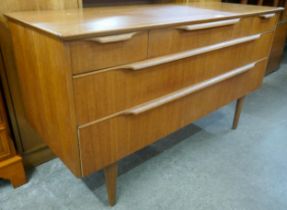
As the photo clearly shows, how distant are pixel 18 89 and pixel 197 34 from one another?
848 mm

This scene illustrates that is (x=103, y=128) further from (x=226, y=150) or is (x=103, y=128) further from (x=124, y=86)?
(x=226, y=150)

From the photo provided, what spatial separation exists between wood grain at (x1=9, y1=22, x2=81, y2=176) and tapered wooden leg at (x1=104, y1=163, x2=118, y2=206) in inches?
7.0

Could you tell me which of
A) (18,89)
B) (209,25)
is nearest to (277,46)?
(209,25)

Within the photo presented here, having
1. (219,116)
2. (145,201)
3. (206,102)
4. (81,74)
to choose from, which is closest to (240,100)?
(219,116)

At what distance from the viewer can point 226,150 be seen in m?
→ 1.59

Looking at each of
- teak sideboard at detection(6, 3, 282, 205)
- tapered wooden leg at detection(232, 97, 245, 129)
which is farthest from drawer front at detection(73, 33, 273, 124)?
tapered wooden leg at detection(232, 97, 245, 129)

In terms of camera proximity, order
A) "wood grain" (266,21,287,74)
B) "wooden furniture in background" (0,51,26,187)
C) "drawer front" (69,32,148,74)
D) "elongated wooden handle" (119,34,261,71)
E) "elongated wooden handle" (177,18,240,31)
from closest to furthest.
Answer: "drawer front" (69,32,148,74) → "elongated wooden handle" (119,34,261,71) → "elongated wooden handle" (177,18,240,31) → "wooden furniture in background" (0,51,26,187) → "wood grain" (266,21,287,74)

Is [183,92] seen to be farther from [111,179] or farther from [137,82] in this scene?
[111,179]

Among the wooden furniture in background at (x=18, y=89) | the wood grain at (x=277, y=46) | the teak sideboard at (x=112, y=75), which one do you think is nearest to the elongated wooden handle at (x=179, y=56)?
the teak sideboard at (x=112, y=75)

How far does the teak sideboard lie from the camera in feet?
2.49

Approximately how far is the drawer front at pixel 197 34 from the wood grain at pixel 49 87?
0.32 m

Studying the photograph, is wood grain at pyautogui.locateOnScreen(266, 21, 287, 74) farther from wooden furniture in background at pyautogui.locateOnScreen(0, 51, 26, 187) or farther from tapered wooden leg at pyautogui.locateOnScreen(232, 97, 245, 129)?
wooden furniture in background at pyautogui.locateOnScreen(0, 51, 26, 187)

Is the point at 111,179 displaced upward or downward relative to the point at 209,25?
downward

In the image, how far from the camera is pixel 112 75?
82 centimetres
